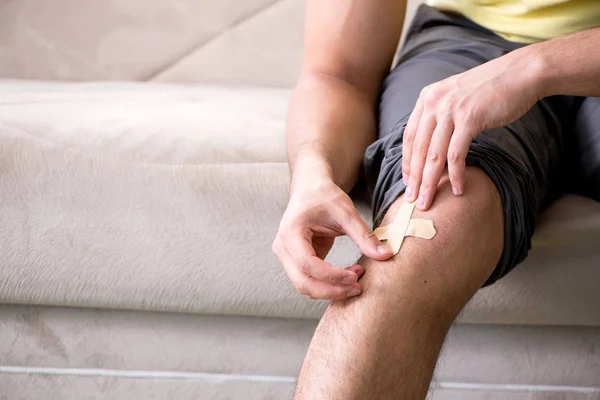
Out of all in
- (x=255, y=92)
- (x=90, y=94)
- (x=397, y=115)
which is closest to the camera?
(x=397, y=115)

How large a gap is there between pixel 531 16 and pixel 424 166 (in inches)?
15.5

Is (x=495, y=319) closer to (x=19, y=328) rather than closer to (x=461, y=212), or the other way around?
(x=461, y=212)

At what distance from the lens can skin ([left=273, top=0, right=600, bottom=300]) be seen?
0.68 m

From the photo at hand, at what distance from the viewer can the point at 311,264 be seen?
0.68m

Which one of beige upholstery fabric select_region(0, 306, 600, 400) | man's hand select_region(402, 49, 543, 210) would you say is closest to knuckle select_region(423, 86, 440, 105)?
man's hand select_region(402, 49, 543, 210)

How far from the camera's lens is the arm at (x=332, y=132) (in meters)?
0.69

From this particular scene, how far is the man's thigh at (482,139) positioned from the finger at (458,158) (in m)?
0.02

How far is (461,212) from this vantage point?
67cm

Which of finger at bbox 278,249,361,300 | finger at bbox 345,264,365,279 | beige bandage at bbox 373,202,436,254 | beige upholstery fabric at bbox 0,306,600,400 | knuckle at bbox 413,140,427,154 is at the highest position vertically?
knuckle at bbox 413,140,427,154

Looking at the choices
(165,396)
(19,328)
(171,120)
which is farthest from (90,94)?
(165,396)

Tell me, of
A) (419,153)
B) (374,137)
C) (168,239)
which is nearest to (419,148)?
(419,153)

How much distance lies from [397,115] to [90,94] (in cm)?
61

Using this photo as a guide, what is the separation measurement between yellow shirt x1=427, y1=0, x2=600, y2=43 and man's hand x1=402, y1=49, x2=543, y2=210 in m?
0.21

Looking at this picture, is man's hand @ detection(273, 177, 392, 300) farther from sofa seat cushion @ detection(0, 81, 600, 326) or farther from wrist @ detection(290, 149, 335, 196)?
sofa seat cushion @ detection(0, 81, 600, 326)
